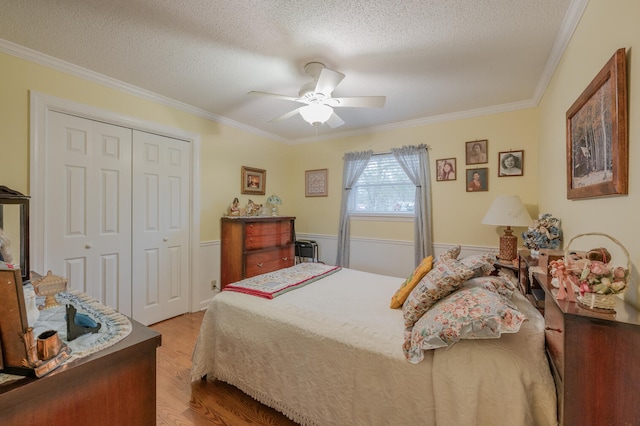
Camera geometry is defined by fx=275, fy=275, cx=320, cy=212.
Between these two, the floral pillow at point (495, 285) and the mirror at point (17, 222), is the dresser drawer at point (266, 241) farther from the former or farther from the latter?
the floral pillow at point (495, 285)

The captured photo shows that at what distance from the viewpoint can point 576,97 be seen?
1.75m

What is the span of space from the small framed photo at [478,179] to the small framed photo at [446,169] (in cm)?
18

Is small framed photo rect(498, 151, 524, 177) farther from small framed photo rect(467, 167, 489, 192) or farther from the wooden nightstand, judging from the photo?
the wooden nightstand

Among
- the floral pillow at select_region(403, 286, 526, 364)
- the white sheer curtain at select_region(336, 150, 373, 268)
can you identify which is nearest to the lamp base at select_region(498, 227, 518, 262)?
the floral pillow at select_region(403, 286, 526, 364)

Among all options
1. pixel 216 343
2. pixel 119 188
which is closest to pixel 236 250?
pixel 119 188

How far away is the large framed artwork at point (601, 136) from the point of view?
117cm

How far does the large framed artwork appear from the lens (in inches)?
46.3

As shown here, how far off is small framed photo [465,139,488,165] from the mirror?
4117mm

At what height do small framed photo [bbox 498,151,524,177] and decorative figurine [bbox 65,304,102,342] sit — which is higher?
small framed photo [bbox 498,151,524,177]

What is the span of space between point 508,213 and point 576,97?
4.04 feet

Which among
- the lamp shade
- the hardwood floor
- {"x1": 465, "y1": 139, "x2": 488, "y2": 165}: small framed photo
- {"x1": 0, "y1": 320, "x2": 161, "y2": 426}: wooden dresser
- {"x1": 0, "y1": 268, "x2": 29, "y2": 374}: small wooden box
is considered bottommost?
the hardwood floor

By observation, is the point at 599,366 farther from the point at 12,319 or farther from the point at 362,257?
the point at 362,257

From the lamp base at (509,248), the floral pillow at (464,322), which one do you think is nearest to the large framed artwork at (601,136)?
the floral pillow at (464,322)

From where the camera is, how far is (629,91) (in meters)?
1.16
